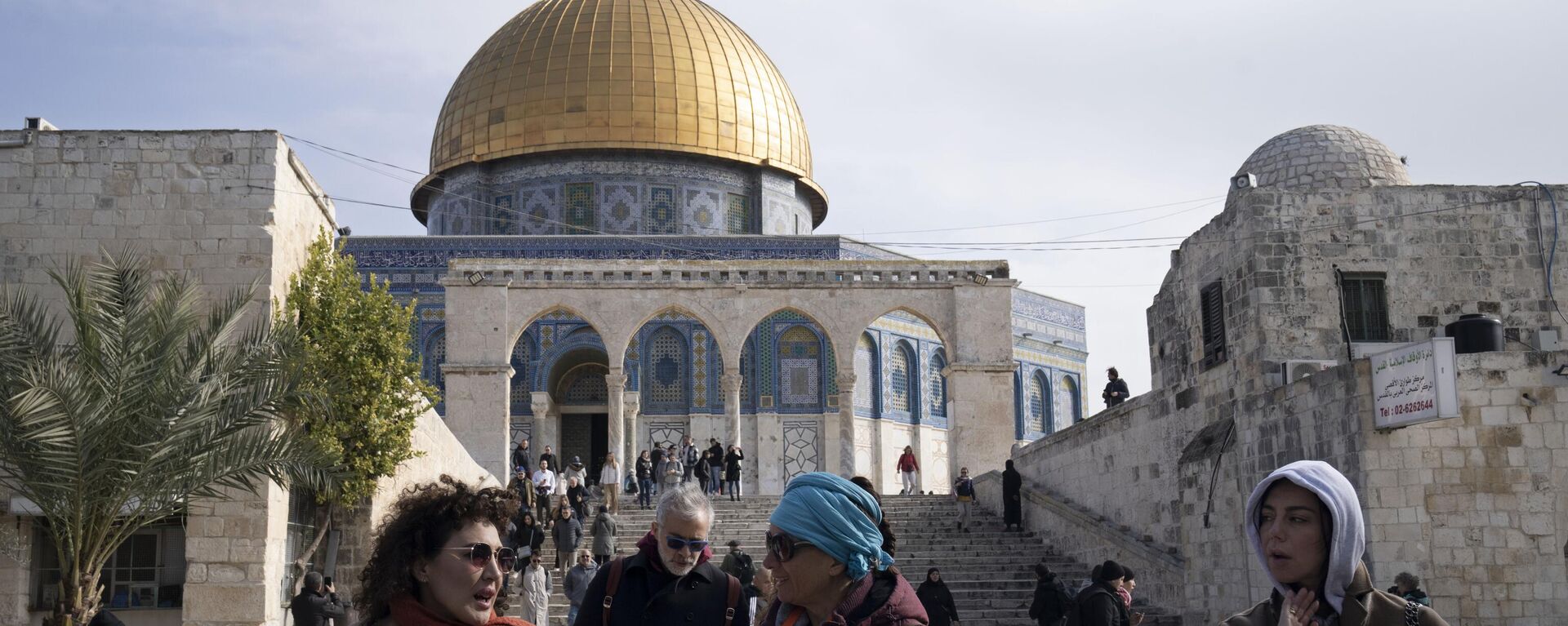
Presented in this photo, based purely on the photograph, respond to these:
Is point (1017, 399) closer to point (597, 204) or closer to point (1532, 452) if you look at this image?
point (597, 204)

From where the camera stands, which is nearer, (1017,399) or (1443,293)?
(1443,293)

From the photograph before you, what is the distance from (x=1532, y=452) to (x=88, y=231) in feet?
33.0

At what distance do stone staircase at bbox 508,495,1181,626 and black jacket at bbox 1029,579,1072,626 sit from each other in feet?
9.94

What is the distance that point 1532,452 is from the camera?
10.1m

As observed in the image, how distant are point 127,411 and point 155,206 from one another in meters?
2.52

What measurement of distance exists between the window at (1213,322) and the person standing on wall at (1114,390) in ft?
13.9

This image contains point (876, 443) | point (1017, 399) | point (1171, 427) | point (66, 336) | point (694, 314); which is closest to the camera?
point (66, 336)

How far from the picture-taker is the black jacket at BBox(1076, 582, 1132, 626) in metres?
6.84

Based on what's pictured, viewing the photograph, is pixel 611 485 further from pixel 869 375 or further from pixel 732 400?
pixel 869 375

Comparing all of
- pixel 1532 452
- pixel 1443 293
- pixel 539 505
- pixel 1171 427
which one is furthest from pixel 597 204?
pixel 1532 452

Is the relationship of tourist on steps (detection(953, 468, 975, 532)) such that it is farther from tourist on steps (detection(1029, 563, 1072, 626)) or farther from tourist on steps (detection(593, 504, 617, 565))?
tourist on steps (detection(1029, 563, 1072, 626))

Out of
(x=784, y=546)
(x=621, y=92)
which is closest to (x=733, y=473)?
(x=621, y=92)

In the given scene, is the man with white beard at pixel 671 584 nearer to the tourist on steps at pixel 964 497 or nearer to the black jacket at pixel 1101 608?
the black jacket at pixel 1101 608

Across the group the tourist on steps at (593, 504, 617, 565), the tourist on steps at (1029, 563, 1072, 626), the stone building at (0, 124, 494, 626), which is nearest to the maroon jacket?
the tourist on steps at (1029, 563, 1072, 626)
